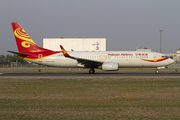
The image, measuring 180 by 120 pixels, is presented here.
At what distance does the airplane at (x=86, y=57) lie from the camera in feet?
113

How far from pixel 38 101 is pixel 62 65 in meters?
23.4

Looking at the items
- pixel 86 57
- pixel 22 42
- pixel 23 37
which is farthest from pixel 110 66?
pixel 23 37

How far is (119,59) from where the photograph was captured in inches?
1359

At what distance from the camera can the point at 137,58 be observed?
34406mm

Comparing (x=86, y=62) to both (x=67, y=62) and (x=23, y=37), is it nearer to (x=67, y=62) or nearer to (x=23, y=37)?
(x=67, y=62)

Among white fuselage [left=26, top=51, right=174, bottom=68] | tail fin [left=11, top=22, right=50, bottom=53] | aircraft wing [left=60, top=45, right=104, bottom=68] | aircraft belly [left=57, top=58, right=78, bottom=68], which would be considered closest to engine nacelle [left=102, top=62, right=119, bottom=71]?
aircraft wing [left=60, top=45, right=104, bottom=68]

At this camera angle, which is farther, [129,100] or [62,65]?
[62,65]

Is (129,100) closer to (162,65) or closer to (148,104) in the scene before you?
(148,104)

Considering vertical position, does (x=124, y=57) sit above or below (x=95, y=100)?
above

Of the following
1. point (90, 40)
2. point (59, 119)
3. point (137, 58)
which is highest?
point (90, 40)

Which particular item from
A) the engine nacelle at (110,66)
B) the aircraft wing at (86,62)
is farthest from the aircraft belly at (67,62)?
the engine nacelle at (110,66)

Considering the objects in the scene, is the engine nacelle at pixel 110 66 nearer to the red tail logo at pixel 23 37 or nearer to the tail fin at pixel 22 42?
the tail fin at pixel 22 42

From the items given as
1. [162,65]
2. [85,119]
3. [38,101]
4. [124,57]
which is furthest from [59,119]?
[162,65]

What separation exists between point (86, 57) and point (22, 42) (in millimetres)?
10699
